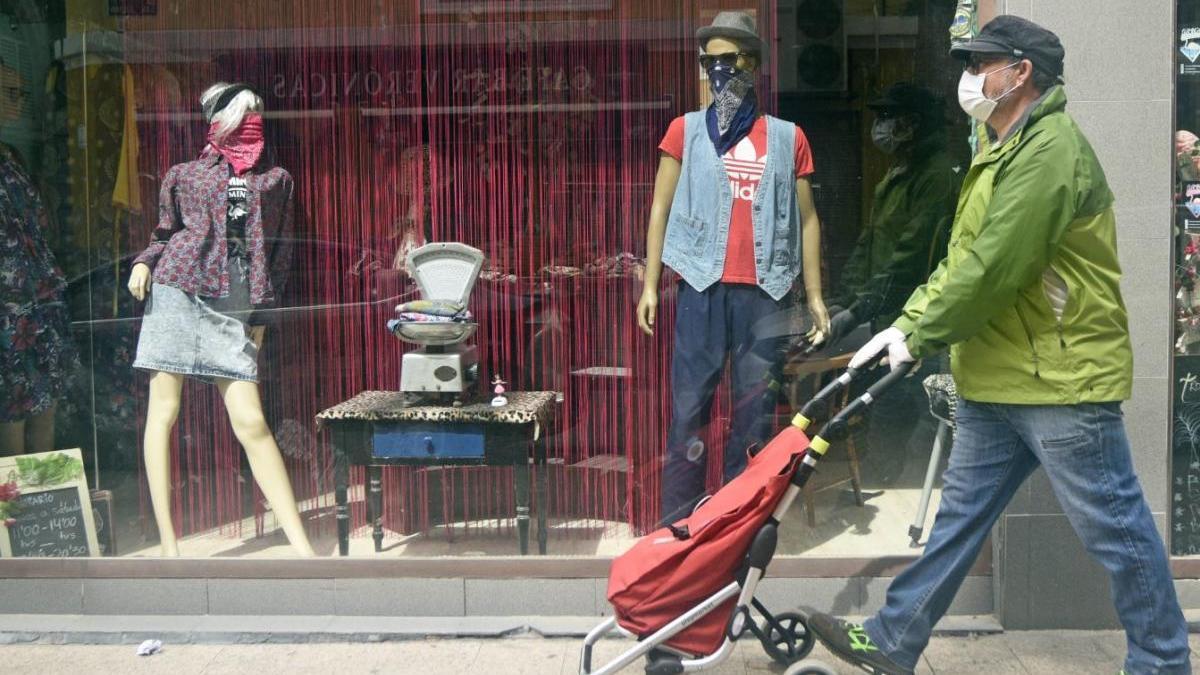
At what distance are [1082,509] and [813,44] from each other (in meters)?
2.06

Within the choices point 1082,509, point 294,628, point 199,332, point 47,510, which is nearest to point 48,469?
point 47,510

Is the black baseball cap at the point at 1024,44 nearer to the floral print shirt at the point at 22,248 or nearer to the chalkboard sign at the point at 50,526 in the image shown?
the floral print shirt at the point at 22,248

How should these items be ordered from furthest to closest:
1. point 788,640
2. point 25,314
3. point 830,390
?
point 25,314, point 788,640, point 830,390

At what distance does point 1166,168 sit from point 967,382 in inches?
50.0

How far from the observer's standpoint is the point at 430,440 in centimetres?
444

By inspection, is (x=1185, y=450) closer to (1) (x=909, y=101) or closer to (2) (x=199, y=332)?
(1) (x=909, y=101)

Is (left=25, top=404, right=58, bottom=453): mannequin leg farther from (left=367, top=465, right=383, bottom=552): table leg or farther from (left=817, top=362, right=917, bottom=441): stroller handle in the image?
(left=817, top=362, right=917, bottom=441): stroller handle

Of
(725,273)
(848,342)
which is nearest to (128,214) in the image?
(725,273)

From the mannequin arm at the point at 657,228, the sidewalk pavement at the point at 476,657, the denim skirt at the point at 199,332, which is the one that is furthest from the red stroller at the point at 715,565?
the denim skirt at the point at 199,332

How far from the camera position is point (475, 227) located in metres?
4.66

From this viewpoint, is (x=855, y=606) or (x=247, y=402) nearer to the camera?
(x=855, y=606)

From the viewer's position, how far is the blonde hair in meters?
4.54

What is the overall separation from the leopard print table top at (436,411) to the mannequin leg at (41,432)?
1096 millimetres

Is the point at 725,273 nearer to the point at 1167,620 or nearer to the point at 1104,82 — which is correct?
the point at 1104,82
